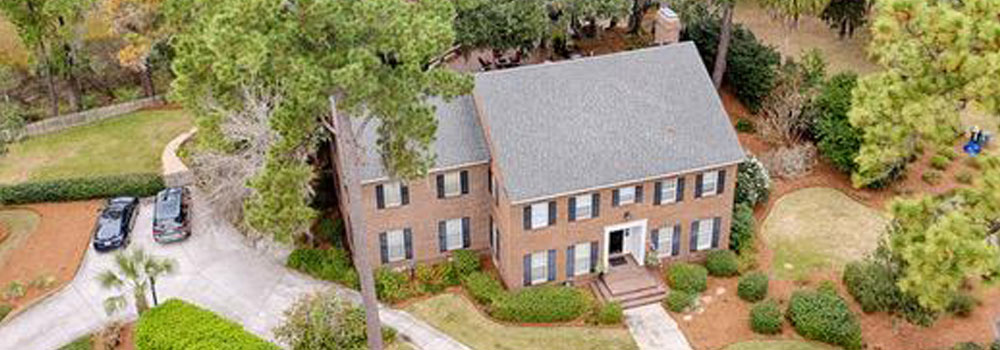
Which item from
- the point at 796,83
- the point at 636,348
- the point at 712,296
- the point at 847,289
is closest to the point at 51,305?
the point at 636,348

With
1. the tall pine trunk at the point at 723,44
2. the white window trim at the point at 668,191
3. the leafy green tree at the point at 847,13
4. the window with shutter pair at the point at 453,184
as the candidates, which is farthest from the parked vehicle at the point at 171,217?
the leafy green tree at the point at 847,13

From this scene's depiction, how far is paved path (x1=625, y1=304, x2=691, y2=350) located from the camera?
3853 centimetres

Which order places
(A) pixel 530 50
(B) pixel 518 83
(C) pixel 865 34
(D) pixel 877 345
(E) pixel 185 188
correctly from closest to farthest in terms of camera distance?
(D) pixel 877 345
(B) pixel 518 83
(E) pixel 185 188
(A) pixel 530 50
(C) pixel 865 34

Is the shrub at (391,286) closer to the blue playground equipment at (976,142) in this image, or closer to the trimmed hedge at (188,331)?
the trimmed hedge at (188,331)

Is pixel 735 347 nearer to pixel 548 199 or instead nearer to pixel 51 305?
pixel 548 199

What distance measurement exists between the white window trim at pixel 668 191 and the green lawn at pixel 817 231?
549cm

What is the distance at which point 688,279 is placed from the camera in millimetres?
41219

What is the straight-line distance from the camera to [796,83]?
4991 centimetres

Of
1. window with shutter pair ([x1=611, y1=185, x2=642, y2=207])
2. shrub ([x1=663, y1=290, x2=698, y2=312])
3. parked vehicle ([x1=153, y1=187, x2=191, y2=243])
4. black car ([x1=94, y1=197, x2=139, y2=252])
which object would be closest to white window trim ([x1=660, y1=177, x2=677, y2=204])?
window with shutter pair ([x1=611, y1=185, x2=642, y2=207])

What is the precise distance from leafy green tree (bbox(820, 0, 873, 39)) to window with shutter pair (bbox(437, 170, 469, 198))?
26026 mm

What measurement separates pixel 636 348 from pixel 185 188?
22.8 meters

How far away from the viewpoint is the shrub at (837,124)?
46.7m

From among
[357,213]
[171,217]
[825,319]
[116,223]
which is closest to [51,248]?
[116,223]

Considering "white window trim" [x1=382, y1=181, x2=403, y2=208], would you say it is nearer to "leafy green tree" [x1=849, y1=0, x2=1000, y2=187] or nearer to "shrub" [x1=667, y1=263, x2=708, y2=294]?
"shrub" [x1=667, y1=263, x2=708, y2=294]
